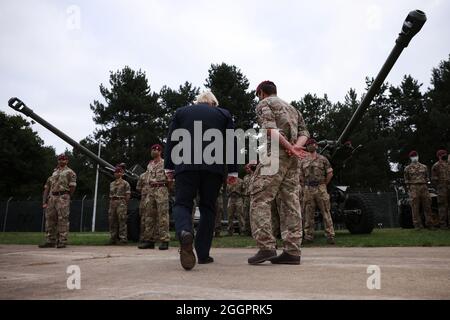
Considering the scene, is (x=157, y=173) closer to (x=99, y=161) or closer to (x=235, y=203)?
(x=99, y=161)

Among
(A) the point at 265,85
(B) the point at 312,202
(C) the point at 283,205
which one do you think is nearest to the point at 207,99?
(A) the point at 265,85

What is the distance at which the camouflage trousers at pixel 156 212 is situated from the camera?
24.8 ft

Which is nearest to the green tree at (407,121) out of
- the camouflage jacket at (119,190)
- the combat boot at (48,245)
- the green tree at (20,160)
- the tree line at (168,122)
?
the tree line at (168,122)

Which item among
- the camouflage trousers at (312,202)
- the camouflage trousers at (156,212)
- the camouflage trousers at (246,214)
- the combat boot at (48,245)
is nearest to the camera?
the camouflage trousers at (156,212)

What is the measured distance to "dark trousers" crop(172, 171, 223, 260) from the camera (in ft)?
12.4

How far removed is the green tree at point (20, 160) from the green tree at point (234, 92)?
1896 centimetres

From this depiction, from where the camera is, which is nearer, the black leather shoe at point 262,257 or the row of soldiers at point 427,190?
the black leather shoe at point 262,257

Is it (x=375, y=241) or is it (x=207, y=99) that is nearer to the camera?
(x=207, y=99)

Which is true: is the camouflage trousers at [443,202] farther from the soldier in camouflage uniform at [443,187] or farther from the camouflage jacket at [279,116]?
the camouflage jacket at [279,116]

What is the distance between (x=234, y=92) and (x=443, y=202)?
25.2 m

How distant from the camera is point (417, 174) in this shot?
34.6 ft

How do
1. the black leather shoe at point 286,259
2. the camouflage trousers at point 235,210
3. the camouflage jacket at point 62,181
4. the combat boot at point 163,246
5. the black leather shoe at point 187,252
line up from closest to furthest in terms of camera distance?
the black leather shoe at point 187,252, the black leather shoe at point 286,259, the combat boot at point 163,246, the camouflage jacket at point 62,181, the camouflage trousers at point 235,210

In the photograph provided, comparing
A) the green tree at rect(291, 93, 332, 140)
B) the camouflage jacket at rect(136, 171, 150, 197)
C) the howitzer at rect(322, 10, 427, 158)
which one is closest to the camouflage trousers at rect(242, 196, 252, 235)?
the camouflage jacket at rect(136, 171, 150, 197)
